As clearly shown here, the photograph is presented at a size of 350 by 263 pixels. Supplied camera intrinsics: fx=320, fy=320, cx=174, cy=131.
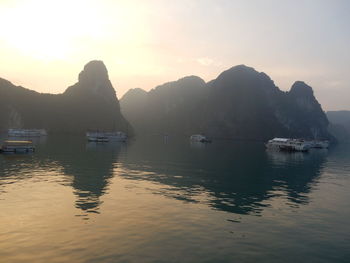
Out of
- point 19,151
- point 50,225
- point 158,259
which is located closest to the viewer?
point 158,259

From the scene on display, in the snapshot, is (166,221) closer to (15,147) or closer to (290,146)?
(15,147)

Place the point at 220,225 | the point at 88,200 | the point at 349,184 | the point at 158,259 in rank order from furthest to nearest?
the point at 349,184 → the point at 88,200 → the point at 220,225 → the point at 158,259

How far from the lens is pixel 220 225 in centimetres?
2802

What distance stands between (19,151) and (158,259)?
79.4 meters

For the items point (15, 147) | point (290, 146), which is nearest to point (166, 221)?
point (15, 147)

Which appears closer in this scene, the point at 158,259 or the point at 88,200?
the point at 158,259

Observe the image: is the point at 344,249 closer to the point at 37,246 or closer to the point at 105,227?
the point at 105,227

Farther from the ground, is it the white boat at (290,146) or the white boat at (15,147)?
the white boat at (15,147)

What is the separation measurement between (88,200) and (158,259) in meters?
17.7

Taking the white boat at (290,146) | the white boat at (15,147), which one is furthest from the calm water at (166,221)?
the white boat at (290,146)

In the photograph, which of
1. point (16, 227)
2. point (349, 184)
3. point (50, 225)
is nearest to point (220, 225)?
point (50, 225)

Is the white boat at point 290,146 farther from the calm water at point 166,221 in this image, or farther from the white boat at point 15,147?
the white boat at point 15,147

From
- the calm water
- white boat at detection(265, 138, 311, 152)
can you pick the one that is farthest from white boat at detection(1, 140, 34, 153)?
white boat at detection(265, 138, 311, 152)

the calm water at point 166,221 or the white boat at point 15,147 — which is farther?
the white boat at point 15,147
